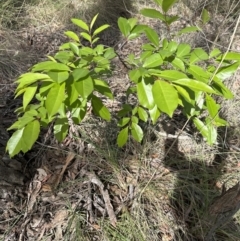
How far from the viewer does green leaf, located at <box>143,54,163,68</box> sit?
99 centimetres

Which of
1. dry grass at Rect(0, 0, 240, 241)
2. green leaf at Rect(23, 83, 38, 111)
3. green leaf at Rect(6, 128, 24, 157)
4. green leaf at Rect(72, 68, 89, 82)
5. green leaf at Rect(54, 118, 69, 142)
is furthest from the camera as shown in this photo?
dry grass at Rect(0, 0, 240, 241)

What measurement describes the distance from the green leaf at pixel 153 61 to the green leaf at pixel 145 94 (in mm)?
76

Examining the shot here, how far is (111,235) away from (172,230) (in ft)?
1.08

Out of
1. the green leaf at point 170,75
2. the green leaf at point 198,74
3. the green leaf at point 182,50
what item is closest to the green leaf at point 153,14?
the green leaf at point 182,50

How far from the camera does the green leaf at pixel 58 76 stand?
844mm

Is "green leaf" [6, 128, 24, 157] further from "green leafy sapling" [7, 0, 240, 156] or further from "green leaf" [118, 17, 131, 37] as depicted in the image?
"green leaf" [118, 17, 131, 37]

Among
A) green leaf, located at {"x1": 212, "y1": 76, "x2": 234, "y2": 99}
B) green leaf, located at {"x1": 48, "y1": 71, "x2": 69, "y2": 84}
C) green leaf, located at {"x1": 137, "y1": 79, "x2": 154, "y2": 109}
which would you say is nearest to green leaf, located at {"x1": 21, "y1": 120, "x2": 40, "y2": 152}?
green leaf, located at {"x1": 48, "y1": 71, "x2": 69, "y2": 84}

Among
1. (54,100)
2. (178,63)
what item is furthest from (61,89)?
(178,63)

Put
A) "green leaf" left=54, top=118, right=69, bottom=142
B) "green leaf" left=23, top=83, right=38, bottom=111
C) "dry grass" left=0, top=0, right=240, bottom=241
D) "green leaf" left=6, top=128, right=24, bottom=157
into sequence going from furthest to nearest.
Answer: "dry grass" left=0, top=0, right=240, bottom=241 → "green leaf" left=54, top=118, right=69, bottom=142 → "green leaf" left=6, top=128, right=24, bottom=157 → "green leaf" left=23, top=83, right=38, bottom=111

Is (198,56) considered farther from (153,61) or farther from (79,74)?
(79,74)

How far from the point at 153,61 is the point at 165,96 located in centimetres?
19

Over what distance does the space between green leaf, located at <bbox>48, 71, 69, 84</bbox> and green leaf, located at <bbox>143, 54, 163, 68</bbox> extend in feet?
0.84

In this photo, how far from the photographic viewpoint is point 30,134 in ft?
3.40

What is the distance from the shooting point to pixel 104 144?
1.93 metres
